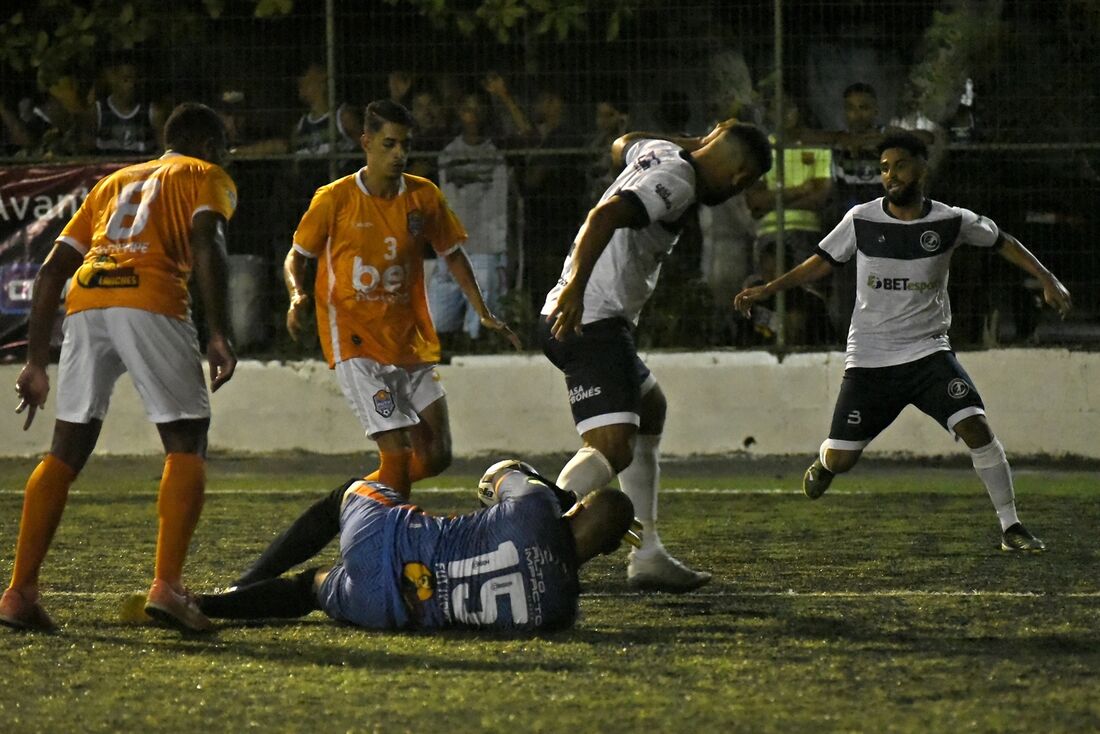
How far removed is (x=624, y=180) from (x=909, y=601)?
1.84 meters

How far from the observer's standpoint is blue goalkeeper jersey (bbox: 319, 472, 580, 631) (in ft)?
18.1

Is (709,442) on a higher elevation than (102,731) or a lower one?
lower

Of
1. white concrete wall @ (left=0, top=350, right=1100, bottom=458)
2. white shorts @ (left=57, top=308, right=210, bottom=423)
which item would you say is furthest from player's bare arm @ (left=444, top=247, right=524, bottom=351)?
white concrete wall @ (left=0, top=350, right=1100, bottom=458)

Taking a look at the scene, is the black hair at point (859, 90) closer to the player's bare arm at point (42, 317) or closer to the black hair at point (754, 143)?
the black hair at point (754, 143)

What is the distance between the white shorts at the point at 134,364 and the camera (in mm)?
5914

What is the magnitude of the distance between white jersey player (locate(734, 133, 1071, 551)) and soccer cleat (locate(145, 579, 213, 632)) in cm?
325

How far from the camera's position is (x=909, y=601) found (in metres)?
6.34

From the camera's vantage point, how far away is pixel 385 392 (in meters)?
7.10

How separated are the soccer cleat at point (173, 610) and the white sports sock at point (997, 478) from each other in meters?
3.77

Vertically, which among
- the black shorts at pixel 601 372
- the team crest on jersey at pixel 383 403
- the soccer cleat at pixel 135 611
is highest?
the black shorts at pixel 601 372

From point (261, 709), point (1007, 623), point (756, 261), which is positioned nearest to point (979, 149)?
point (756, 261)

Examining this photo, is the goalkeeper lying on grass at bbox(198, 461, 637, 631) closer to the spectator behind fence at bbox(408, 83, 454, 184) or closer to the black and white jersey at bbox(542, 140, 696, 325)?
the black and white jersey at bbox(542, 140, 696, 325)

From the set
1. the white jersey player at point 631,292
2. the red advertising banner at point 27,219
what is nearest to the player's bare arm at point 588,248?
the white jersey player at point 631,292

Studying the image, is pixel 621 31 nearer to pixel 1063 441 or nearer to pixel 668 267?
pixel 668 267
